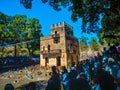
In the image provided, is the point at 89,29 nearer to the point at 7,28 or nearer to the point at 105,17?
the point at 105,17

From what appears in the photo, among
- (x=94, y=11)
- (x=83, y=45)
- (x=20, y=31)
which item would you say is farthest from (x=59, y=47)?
(x=83, y=45)

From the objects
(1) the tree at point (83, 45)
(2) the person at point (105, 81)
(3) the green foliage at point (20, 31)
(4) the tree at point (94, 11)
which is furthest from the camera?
(1) the tree at point (83, 45)

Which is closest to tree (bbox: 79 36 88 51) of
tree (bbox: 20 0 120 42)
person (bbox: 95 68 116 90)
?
tree (bbox: 20 0 120 42)

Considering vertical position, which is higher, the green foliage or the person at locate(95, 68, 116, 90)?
the green foliage

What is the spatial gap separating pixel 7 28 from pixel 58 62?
19677 mm

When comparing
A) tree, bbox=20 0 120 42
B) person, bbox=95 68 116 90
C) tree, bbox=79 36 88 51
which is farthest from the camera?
tree, bbox=79 36 88 51

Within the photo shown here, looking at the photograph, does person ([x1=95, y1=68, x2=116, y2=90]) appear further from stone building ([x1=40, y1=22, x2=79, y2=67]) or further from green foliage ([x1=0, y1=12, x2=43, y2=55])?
green foliage ([x1=0, y1=12, x2=43, y2=55])

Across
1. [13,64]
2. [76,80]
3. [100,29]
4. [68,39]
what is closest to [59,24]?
[68,39]

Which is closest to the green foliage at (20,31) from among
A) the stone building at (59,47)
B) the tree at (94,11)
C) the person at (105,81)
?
the stone building at (59,47)

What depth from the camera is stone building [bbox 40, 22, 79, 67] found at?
48031 millimetres

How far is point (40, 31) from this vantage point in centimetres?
6450

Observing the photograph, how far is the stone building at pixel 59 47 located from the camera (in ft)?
158

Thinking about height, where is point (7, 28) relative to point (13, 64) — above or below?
above

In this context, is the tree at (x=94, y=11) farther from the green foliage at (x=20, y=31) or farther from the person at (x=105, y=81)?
the green foliage at (x=20, y=31)
